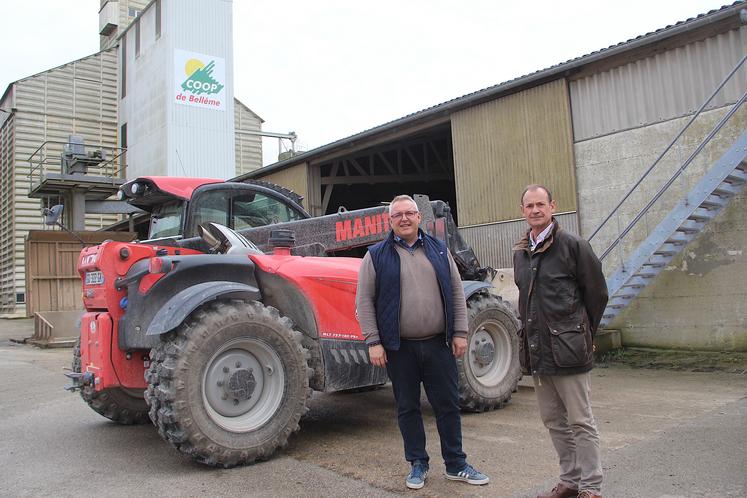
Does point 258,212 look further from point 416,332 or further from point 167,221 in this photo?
point 416,332

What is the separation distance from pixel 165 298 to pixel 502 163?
354 inches

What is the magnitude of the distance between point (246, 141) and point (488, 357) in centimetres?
2494

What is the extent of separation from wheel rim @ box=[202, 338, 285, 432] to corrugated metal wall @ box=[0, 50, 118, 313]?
903 inches

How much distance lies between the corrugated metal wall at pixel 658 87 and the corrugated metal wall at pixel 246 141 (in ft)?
66.3

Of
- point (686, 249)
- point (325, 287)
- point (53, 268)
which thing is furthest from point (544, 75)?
point (53, 268)

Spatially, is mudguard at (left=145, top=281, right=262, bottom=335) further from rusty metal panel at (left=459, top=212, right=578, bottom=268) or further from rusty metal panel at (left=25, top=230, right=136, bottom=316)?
rusty metal panel at (left=25, top=230, right=136, bottom=316)

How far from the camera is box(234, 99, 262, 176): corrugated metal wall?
1145 inches

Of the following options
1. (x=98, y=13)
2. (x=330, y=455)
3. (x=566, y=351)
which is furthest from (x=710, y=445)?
(x=98, y=13)

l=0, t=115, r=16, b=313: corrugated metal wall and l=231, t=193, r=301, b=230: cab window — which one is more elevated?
l=0, t=115, r=16, b=313: corrugated metal wall

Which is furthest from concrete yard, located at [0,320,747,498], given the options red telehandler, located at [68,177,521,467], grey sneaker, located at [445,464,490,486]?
red telehandler, located at [68,177,521,467]

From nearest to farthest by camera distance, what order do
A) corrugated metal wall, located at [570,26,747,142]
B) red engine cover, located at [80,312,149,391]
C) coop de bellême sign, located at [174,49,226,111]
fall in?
red engine cover, located at [80,312,149,391] < corrugated metal wall, located at [570,26,747,142] < coop de bellême sign, located at [174,49,226,111]

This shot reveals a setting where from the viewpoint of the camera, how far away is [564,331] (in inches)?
138

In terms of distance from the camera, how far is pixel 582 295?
357 centimetres

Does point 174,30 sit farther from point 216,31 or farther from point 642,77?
point 642,77
